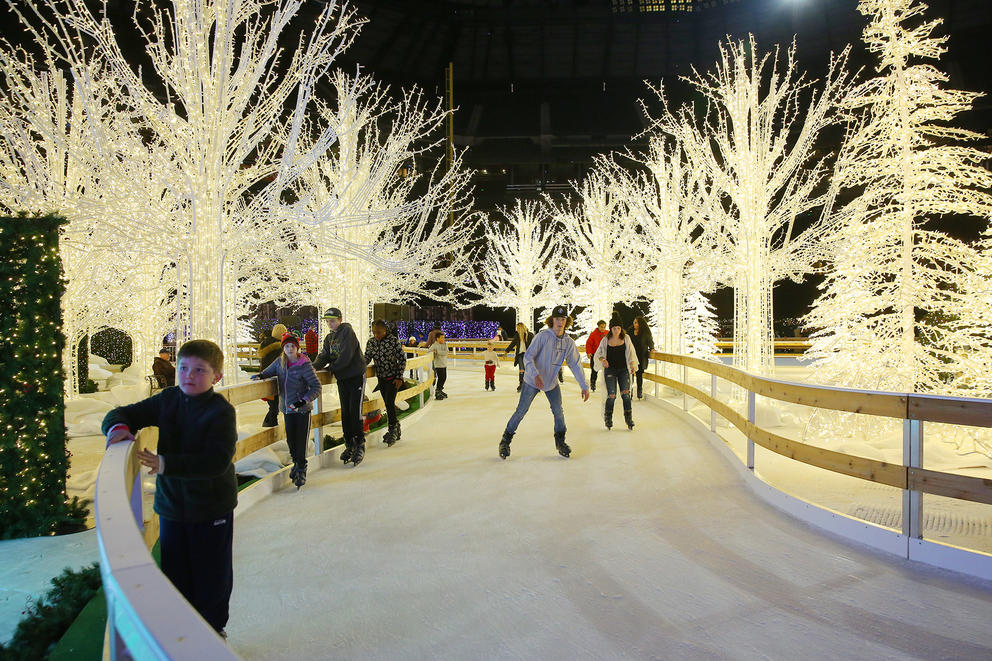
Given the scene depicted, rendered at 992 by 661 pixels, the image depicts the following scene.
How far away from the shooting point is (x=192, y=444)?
2650 millimetres

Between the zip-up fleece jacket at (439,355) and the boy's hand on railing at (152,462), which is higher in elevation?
the boy's hand on railing at (152,462)

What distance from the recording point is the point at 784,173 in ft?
36.4

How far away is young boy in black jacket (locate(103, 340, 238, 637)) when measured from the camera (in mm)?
2633

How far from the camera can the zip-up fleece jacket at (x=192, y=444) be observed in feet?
8.62

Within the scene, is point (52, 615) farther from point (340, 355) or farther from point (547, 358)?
point (547, 358)

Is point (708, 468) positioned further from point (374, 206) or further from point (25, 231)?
point (374, 206)

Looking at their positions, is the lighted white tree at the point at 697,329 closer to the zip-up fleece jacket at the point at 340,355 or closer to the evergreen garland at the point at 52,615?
the zip-up fleece jacket at the point at 340,355

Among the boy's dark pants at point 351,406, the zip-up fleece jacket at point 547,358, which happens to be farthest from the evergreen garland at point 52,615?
the zip-up fleece jacket at point 547,358

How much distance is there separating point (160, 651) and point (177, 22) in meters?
7.06

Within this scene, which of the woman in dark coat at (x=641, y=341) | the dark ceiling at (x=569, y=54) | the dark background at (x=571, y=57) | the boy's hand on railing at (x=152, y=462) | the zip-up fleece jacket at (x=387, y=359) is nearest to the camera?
the boy's hand on railing at (x=152, y=462)

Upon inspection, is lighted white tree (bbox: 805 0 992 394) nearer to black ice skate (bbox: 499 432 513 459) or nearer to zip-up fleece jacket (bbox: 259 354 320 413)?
black ice skate (bbox: 499 432 513 459)

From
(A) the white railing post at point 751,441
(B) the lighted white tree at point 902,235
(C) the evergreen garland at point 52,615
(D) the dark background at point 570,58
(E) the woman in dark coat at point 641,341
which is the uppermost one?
(D) the dark background at point 570,58

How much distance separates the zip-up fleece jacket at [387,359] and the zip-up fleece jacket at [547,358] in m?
1.78

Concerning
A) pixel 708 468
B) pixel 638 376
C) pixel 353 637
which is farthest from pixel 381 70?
pixel 353 637
